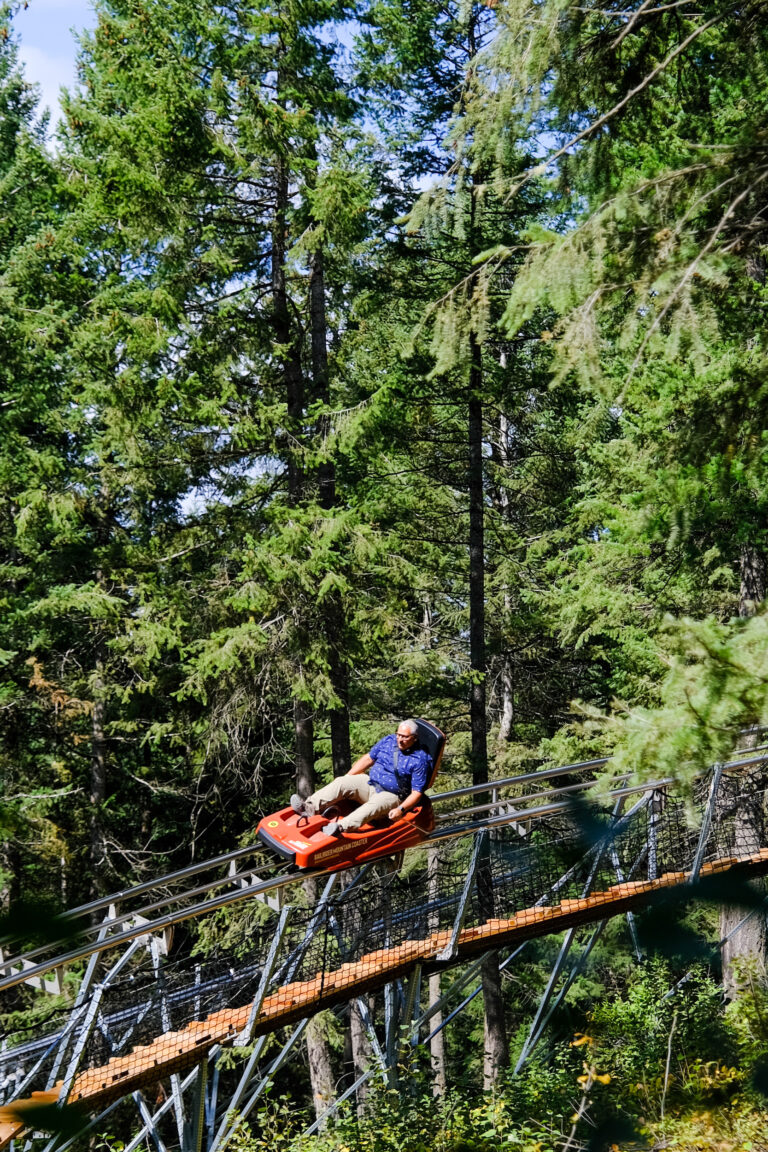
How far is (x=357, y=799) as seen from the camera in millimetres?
8398

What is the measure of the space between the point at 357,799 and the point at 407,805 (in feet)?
2.01

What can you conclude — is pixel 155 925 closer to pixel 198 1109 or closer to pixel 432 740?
pixel 198 1109

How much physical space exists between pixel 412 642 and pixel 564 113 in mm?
11462

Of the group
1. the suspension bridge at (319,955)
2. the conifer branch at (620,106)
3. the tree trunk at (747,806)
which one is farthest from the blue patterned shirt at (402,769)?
the conifer branch at (620,106)

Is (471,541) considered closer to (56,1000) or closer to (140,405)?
(140,405)

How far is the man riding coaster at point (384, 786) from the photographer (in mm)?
7957

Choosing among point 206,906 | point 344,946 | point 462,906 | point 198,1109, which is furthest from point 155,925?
point 462,906

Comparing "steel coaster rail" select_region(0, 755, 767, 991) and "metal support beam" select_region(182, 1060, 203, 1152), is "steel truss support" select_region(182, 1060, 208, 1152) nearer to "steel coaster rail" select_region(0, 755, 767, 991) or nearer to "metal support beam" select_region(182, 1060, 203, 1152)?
"metal support beam" select_region(182, 1060, 203, 1152)

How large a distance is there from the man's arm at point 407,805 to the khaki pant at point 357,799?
0.09m

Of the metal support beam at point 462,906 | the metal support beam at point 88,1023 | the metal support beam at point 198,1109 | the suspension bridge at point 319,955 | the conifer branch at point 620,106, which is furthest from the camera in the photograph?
the metal support beam at point 462,906

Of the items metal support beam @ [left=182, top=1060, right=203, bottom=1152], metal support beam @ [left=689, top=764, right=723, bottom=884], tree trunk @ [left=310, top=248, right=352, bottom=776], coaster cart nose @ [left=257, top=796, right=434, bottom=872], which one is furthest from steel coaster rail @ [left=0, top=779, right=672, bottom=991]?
tree trunk @ [left=310, top=248, right=352, bottom=776]

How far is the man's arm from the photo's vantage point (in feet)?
26.0

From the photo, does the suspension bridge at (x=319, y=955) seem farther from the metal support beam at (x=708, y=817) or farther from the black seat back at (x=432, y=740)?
the black seat back at (x=432, y=740)

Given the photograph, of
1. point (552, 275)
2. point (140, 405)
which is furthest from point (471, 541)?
point (552, 275)
